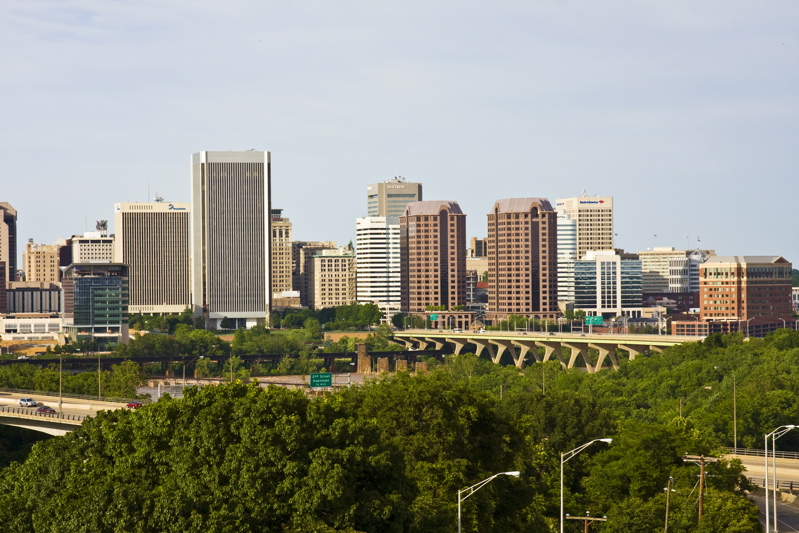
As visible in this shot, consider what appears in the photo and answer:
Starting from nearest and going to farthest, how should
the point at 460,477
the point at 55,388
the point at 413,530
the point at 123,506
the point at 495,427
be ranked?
the point at 123,506, the point at 413,530, the point at 460,477, the point at 495,427, the point at 55,388

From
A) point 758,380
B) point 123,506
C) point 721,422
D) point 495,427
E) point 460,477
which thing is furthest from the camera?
point 758,380

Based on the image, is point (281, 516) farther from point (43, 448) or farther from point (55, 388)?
point (55, 388)

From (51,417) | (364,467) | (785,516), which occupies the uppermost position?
(364,467)

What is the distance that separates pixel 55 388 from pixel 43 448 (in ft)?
325

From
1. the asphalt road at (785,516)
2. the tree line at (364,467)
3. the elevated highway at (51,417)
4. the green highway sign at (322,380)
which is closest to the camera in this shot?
the tree line at (364,467)

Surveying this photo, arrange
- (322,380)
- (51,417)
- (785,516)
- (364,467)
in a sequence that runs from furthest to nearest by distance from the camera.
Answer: (322,380), (51,417), (785,516), (364,467)

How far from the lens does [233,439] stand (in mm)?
54969

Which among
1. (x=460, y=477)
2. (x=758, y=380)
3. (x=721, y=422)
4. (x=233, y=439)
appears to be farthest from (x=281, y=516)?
(x=758, y=380)

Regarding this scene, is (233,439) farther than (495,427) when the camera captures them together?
No

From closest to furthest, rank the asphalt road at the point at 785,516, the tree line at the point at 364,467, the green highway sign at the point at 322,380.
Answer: the tree line at the point at 364,467, the asphalt road at the point at 785,516, the green highway sign at the point at 322,380

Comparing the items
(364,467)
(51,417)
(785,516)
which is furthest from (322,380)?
(364,467)

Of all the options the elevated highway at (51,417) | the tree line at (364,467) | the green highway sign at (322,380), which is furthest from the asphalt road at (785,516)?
the green highway sign at (322,380)

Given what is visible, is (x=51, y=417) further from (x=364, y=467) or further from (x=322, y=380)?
(x=364, y=467)

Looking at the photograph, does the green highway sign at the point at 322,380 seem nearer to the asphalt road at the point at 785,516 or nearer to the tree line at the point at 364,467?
the tree line at the point at 364,467
